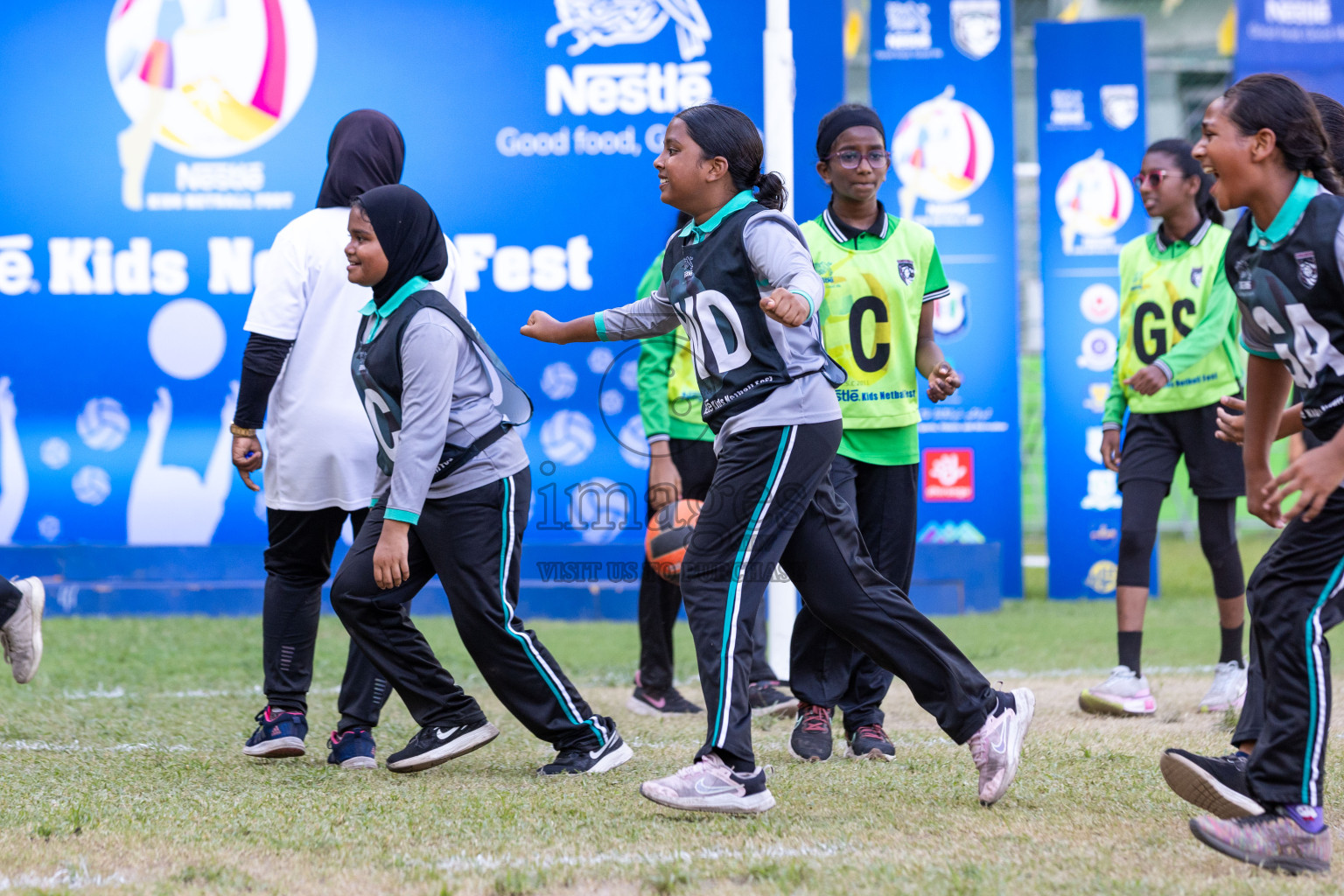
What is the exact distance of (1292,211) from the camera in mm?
2623

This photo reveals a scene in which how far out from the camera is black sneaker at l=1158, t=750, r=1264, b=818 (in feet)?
8.73

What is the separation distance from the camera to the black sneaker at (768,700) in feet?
15.4

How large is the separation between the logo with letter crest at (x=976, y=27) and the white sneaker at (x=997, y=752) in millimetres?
6362

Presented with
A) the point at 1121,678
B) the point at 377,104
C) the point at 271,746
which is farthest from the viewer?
the point at 377,104

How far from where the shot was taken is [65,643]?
21.3 feet

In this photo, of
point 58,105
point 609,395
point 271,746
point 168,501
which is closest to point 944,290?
point 271,746

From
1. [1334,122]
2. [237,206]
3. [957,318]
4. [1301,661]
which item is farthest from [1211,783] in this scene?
[237,206]

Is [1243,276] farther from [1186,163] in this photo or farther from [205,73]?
[205,73]

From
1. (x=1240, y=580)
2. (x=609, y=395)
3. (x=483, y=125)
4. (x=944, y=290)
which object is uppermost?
(x=483, y=125)

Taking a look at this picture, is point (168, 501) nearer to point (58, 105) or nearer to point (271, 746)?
point (58, 105)

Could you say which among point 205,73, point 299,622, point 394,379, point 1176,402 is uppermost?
point 205,73

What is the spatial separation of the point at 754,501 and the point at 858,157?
1.41 metres

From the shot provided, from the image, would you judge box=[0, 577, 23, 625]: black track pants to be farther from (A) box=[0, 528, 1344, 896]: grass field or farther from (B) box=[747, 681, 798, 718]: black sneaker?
(B) box=[747, 681, 798, 718]: black sneaker

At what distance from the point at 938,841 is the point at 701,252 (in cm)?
142
